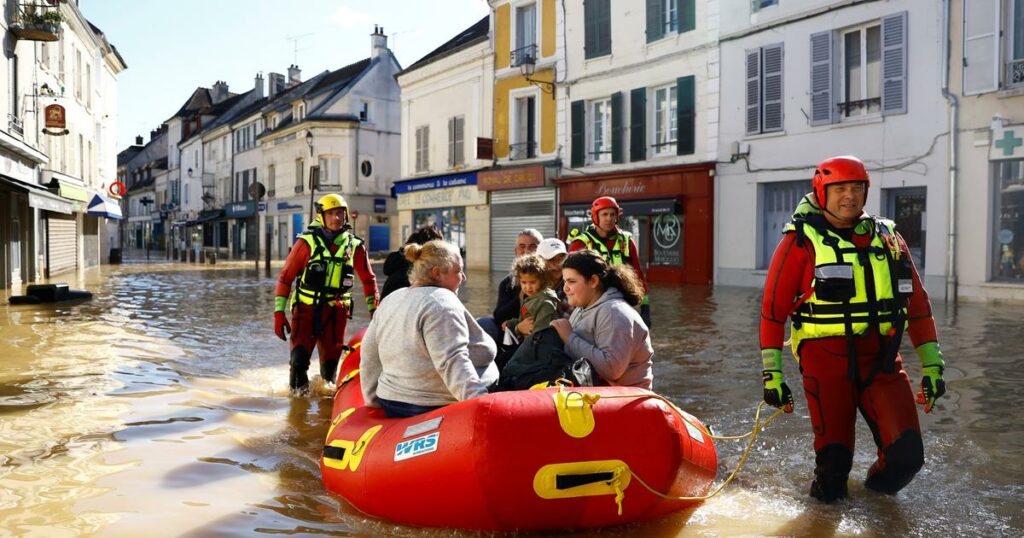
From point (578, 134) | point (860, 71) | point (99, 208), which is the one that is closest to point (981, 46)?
point (860, 71)

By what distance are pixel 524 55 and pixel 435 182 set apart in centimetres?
634

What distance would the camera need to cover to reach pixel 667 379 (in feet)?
25.0

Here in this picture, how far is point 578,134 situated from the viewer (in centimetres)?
2312

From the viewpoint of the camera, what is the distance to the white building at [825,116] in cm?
1522

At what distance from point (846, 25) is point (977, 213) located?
4.44 meters

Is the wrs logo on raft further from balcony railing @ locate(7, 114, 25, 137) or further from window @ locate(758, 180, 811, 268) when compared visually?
balcony railing @ locate(7, 114, 25, 137)

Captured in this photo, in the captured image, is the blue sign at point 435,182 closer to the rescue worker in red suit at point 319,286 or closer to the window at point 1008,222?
the window at point 1008,222

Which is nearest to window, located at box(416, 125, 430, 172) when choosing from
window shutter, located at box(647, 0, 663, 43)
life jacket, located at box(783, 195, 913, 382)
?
window shutter, located at box(647, 0, 663, 43)

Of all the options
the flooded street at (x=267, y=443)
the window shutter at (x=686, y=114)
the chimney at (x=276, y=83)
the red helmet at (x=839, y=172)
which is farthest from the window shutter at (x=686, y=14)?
the chimney at (x=276, y=83)

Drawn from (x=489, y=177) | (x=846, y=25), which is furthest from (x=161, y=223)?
(x=846, y=25)

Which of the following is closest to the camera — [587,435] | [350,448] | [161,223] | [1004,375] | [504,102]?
[587,435]

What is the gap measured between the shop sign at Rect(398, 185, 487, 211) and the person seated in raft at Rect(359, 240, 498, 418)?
22.8m

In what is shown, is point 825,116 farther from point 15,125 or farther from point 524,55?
point 15,125

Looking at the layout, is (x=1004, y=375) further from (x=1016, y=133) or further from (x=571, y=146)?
(x=571, y=146)
